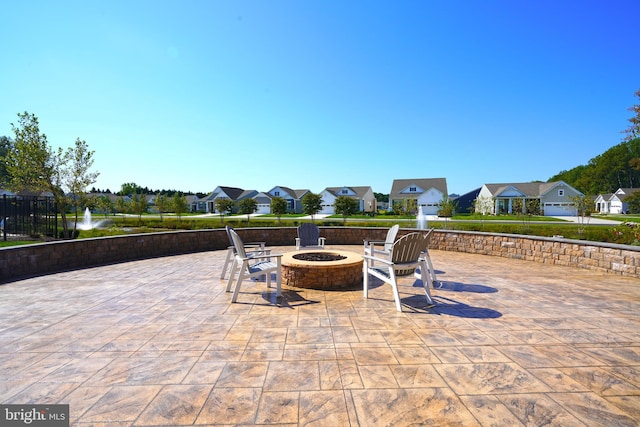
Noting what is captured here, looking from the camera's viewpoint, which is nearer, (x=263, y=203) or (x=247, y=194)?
(x=263, y=203)

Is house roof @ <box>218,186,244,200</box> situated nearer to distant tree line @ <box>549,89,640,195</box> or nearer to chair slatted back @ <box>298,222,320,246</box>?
chair slatted back @ <box>298,222,320,246</box>

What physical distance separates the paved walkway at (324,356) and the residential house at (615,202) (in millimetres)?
64960

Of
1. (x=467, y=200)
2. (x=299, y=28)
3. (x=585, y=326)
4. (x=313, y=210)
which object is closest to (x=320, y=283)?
(x=585, y=326)

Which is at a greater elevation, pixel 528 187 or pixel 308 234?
pixel 528 187

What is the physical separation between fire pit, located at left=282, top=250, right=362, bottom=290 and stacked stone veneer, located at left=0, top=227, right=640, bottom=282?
2.38 m

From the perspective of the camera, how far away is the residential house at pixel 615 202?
50.6 meters

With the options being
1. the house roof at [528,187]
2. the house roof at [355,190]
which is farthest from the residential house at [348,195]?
the house roof at [528,187]

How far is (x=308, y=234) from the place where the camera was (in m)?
8.03

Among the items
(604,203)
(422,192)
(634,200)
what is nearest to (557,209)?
(422,192)

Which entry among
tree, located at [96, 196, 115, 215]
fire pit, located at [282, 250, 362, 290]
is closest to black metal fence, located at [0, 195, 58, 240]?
fire pit, located at [282, 250, 362, 290]

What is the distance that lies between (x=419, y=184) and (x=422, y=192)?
2.00 metres

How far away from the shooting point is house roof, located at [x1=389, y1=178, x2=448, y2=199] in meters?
46.4

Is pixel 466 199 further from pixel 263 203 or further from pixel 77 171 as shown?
pixel 77 171

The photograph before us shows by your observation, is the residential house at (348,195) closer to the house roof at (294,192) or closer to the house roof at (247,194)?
the house roof at (294,192)
